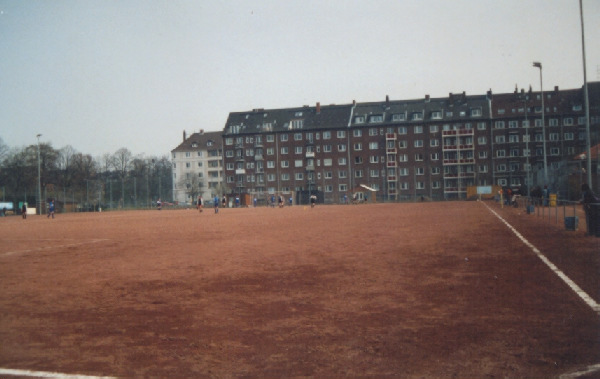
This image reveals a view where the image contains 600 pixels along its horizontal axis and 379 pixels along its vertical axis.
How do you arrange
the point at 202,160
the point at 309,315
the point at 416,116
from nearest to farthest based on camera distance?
the point at 309,315, the point at 416,116, the point at 202,160

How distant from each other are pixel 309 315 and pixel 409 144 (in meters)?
84.4

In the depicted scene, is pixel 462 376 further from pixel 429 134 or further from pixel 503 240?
pixel 429 134

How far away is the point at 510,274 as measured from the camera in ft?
29.7

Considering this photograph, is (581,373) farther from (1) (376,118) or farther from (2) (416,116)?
(1) (376,118)

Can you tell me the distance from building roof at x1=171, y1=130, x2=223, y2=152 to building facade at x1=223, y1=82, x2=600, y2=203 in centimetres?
1438

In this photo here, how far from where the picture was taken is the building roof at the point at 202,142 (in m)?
111

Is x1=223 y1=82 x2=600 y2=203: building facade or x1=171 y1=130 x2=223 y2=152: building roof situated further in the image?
x1=171 y1=130 x2=223 y2=152: building roof

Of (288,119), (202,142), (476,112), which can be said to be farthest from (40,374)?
(202,142)

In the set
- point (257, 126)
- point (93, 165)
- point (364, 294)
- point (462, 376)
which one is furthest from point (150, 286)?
point (93, 165)

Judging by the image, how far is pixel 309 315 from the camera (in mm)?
6531

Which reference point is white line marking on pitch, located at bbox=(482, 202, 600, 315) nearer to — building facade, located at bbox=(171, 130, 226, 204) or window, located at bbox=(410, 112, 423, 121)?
window, located at bbox=(410, 112, 423, 121)

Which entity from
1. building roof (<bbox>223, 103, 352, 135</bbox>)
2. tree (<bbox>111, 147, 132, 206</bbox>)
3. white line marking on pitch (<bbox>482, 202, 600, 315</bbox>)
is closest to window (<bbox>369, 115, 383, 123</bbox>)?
building roof (<bbox>223, 103, 352, 135</bbox>)

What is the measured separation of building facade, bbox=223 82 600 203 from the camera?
274 ft

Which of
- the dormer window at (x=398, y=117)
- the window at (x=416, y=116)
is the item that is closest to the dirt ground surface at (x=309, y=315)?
the window at (x=416, y=116)
